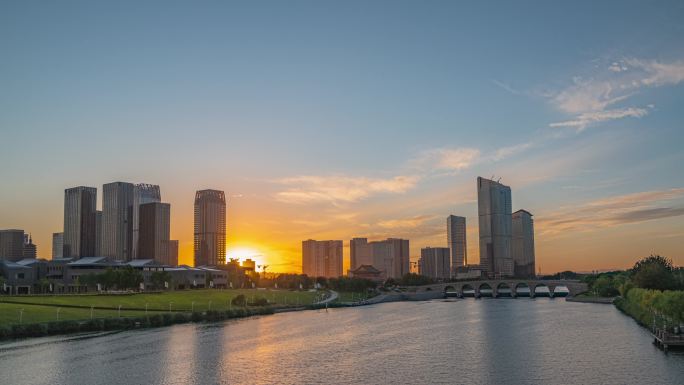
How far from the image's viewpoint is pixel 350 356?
87.8m

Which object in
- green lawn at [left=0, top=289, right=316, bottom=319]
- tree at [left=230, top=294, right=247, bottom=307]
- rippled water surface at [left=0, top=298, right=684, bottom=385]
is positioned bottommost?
rippled water surface at [left=0, top=298, right=684, bottom=385]

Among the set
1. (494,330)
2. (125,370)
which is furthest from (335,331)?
(125,370)

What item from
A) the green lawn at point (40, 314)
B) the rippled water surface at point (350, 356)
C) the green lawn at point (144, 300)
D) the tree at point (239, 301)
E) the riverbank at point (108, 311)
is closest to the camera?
the rippled water surface at point (350, 356)

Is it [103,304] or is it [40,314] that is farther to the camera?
[103,304]

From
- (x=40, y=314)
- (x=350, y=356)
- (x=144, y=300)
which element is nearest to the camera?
(x=350, y=356)

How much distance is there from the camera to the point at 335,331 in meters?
124

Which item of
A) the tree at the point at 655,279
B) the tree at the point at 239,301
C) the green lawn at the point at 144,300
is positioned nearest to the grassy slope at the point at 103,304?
the green lawn at the point at 144,300

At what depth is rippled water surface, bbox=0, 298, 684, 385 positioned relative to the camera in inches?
2773

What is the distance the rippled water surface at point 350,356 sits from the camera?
70.4 m

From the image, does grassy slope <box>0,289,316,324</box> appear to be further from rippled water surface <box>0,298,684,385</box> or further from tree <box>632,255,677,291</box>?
tree <box>632,255,677,291</box>

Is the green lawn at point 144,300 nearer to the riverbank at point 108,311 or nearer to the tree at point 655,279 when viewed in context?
the riverbank at point 108,311

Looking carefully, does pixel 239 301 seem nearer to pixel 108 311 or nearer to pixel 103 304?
pixel 103 304

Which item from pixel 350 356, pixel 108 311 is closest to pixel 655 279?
pixel 350 356

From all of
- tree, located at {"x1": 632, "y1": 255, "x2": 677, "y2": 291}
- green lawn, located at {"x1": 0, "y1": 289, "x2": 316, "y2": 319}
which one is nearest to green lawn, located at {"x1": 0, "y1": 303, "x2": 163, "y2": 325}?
green lawn, located at {"x1": 0, "y1": 289, "x2": 316, "y2": 319}
